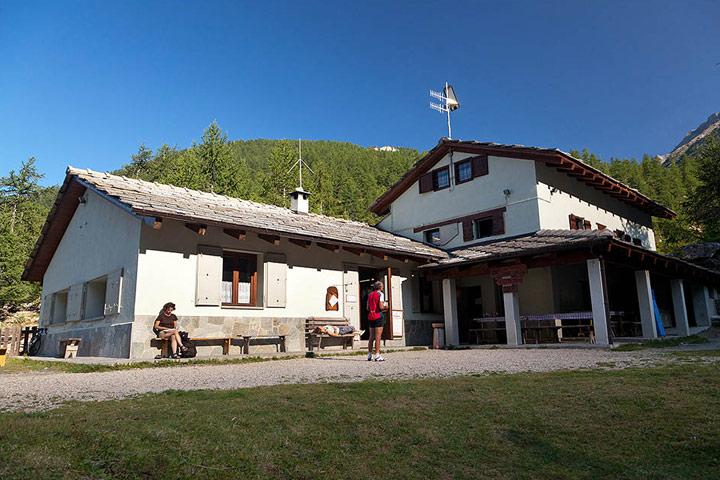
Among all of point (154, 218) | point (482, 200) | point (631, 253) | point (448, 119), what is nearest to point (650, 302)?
point (631, 253)

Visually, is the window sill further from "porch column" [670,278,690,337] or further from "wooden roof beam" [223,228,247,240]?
"porch column" [670,278,690,337]

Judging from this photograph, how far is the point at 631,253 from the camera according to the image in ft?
44.0

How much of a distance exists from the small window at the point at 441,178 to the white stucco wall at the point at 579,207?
3761 mm

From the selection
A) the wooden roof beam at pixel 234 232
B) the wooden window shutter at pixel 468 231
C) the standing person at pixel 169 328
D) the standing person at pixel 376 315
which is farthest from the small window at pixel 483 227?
the standing person at pixel 169 328

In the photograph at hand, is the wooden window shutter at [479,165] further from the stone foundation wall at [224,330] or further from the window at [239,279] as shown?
the window at [239,279]

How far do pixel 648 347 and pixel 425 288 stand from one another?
7.18 m

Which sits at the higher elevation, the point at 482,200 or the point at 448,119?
the point at 448,119

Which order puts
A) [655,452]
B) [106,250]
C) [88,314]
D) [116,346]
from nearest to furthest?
1. [655,452]
2. [116,346]
3. [106,250]
4. [88,314]

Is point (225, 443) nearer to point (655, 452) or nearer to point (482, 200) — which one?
point (655, 452)

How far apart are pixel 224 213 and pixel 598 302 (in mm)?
9638

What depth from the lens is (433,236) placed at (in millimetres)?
19781

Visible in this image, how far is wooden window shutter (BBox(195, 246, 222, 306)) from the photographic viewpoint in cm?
1154

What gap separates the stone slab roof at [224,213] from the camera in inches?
426

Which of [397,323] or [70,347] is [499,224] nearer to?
[397,323]
